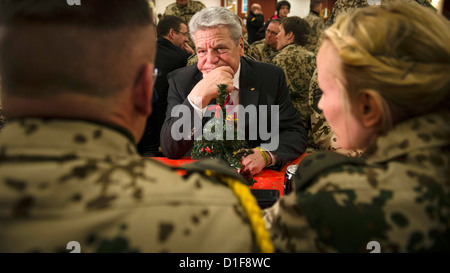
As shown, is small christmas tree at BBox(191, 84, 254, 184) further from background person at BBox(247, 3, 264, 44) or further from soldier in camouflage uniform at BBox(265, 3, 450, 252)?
background person at BBox(247, 3, 264, 44)

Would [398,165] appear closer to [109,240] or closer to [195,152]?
[109,240]

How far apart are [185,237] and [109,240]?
0.13 meters

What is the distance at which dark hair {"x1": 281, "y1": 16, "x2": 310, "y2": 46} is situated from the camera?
157 inches

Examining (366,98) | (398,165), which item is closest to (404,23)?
(366,98)

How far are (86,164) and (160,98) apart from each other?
2.33 meters

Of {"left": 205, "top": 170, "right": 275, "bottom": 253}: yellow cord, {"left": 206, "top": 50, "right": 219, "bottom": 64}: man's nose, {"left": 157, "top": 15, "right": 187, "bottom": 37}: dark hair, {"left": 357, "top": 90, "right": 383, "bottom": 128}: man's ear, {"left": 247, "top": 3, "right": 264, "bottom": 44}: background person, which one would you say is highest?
{"left": 247, "top": 3, "right": 264, "bottom": 44}: background person

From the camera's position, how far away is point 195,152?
141 cm

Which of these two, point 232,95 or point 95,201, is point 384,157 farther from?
point 232,95

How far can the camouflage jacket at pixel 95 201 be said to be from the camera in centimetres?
51

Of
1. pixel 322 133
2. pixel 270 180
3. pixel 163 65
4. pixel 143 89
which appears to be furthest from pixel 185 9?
pixel 143 89

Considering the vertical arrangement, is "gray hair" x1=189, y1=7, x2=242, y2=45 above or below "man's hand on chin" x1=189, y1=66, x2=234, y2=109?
above

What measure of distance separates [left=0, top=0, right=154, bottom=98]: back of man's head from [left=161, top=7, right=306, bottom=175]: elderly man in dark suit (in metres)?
1.15

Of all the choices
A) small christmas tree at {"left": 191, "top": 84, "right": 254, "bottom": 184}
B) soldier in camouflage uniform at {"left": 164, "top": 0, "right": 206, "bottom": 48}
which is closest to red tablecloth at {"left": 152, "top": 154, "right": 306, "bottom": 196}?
small christmas tree at {"left": 191, "top": 84, "right": 254, "bottom": 184}

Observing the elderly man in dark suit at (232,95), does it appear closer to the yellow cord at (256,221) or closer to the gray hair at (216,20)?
the gray hair at (216,20)
